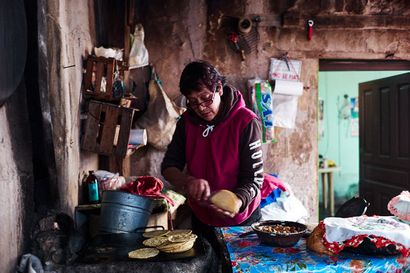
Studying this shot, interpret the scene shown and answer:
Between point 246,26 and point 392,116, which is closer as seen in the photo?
point 246,26

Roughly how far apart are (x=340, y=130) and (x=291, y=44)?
4.64 m

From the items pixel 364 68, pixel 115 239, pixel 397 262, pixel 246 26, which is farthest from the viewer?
pixel 364 68

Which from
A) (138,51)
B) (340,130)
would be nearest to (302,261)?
(138,51)

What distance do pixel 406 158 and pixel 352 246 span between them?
4268 millimetres

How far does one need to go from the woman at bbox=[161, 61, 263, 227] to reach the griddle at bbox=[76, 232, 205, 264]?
1.07 ft

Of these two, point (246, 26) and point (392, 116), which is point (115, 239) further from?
point (392, 116)

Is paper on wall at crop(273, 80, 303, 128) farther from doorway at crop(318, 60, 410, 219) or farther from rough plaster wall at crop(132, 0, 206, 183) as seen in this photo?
doorway at crop(318, 60, 410, 219)

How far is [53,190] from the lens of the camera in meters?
2.94

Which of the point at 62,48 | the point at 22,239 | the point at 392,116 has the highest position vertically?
the point at 62,48

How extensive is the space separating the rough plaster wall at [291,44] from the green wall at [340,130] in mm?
3809

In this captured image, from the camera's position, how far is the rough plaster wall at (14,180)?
2.33 meters

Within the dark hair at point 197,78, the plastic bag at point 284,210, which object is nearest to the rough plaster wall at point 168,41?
the plastic bag at point 284,210

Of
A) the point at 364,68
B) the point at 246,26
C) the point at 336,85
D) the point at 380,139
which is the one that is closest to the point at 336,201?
the point at 336,85

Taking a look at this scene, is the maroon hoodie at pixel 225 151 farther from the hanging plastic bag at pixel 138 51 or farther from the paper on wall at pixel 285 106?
the paper on wall at pixel 285 106
